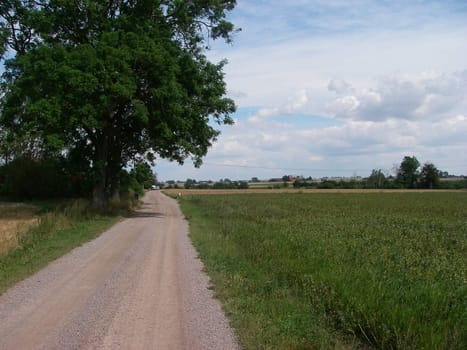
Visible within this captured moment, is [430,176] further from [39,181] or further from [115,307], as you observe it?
[115,307]

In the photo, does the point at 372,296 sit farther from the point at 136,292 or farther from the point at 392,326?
the point at 136,292

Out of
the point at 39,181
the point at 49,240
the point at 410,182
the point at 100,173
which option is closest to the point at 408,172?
the point at 410,182

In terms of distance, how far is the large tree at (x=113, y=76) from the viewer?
79.5ft

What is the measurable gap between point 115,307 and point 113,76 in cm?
1893

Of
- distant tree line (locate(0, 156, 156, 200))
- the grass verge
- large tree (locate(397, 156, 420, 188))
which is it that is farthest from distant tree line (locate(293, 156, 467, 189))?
the grass verge

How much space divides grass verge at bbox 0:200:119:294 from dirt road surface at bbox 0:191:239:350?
522 millimetres

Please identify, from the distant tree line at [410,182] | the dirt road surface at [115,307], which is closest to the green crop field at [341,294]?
the dirt road surface at [115,307]

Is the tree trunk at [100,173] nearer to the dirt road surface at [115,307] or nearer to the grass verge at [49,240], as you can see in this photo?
the grass verge at [49,240]

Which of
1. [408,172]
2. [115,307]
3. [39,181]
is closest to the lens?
[115,307]

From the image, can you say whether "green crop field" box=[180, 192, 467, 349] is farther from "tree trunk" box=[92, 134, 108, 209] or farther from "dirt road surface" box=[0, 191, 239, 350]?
"tree trunk" box=[92, 134, 108, 209]

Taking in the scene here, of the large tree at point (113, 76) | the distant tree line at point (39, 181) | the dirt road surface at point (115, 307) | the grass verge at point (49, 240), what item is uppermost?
the large tree at point (113, 76)

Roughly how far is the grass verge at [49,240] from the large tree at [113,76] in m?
3.97

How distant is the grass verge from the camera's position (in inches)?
431

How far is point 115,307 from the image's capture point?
7668mm
